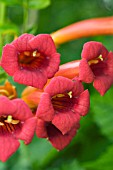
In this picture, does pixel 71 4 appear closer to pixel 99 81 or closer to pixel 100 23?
pixel 100 23

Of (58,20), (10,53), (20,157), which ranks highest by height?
(10,53)

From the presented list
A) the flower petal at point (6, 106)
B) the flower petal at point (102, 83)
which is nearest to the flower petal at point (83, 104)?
the flower petal at point (102, 83)

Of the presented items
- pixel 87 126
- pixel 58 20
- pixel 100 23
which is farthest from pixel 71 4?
pixel 100 23

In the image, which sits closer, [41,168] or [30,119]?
[30,119]

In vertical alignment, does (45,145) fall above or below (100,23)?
below

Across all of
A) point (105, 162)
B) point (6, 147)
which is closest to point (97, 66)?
point (6, 147)

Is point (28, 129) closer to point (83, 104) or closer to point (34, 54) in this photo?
point (83, 104)
